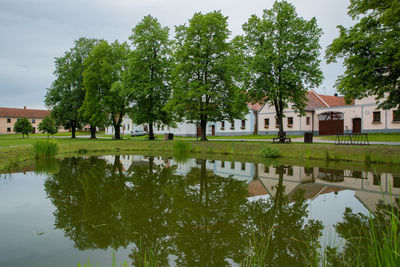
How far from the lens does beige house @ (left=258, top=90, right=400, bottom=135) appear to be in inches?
1174

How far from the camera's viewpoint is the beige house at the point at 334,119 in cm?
2981

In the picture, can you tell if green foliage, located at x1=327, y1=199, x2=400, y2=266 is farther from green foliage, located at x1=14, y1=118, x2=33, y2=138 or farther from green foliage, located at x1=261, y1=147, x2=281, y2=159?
green foliage, located at x1=14, y1=118, x2=33, y2=138

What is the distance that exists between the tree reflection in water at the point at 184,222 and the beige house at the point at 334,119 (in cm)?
2478

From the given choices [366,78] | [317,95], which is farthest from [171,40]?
[317,95]

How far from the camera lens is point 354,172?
36.8 ft

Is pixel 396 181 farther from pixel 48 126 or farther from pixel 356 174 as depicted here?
pixel 48 126

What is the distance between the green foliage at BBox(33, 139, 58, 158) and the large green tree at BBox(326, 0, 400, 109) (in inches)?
673

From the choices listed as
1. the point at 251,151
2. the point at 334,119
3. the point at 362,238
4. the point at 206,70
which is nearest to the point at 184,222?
the point at 362,238

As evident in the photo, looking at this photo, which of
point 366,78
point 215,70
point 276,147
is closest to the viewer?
point 366,78

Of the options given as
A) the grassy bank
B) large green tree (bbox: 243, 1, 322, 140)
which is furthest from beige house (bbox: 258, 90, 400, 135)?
the grassy bank

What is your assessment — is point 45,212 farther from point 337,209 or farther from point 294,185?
point 294,185

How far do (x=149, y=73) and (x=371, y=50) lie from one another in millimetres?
18926

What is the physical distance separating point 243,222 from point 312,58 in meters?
18.4

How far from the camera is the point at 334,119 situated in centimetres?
3412
